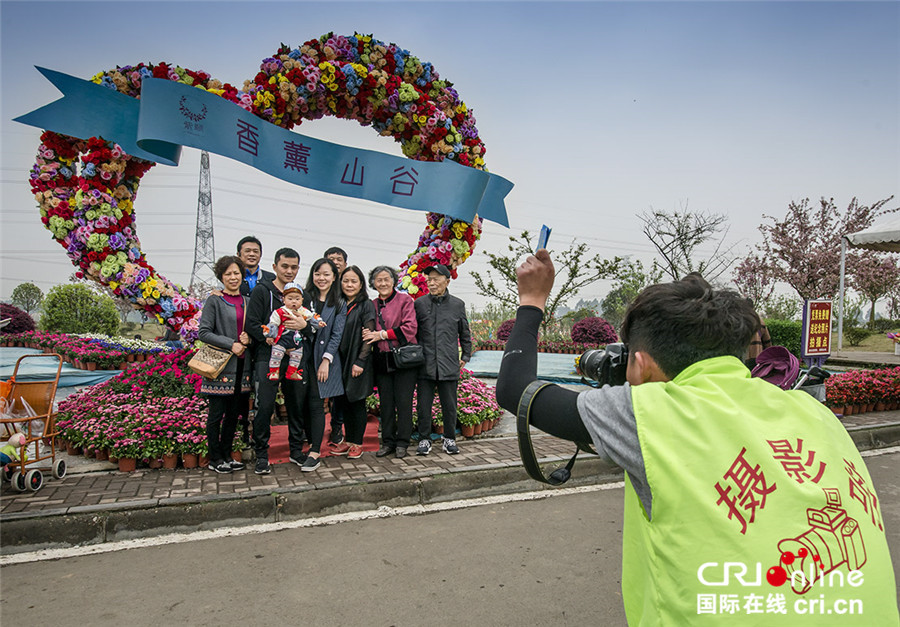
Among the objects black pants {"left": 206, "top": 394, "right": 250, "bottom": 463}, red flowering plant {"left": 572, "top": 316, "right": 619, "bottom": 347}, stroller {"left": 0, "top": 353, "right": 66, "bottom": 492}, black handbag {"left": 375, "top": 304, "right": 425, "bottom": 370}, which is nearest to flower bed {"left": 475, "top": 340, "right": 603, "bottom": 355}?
red flowering plant {"left": 572, "top": 316, "right": 619, "bottom": 347}

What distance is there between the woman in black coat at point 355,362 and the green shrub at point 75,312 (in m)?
14.5

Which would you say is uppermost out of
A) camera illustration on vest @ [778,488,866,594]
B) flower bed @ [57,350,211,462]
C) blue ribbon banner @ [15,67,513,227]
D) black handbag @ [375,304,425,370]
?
blue ribbon banner @ [15,67,513,227]

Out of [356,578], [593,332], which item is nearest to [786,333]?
[593,332]

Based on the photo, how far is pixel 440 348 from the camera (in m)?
5.96

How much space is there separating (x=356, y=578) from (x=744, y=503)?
8.92 ft

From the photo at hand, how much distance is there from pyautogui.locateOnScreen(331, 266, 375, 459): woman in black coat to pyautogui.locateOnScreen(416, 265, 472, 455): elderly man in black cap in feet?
1.96

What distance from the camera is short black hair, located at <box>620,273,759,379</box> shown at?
1.37m

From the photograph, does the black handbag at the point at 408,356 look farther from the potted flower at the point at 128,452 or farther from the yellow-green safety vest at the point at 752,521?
the yellow-green safety vest at the point at 752,521

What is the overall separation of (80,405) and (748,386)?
21.6 ft

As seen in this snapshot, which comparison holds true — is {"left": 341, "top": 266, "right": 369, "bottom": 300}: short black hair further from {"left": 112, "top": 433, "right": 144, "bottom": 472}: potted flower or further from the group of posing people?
{"left": 112, "top": 433, "right": 144, "bottom": 472}: potted flower

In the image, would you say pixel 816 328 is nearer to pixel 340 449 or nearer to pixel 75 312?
pixel 340 449

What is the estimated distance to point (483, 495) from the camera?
4926 mm

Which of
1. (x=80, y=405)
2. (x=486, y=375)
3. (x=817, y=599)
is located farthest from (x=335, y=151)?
(x=817, y=599)

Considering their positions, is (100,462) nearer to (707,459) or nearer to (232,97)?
(232,97)
